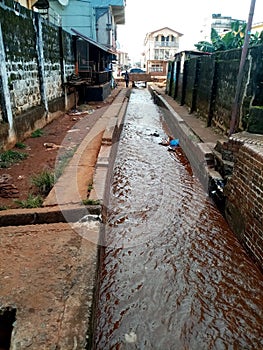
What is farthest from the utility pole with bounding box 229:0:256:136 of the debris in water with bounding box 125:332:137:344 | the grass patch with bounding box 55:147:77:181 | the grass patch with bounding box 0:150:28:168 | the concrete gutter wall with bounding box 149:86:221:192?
the debris in water with bounding box 125:332:137:344

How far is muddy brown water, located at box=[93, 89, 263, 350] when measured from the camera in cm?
294

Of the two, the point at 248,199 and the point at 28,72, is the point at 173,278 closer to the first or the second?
the point at 248,199

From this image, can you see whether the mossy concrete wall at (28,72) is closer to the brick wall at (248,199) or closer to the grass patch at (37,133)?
the grass patch at (37,133)

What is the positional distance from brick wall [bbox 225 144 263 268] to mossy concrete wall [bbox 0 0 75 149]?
4892mm

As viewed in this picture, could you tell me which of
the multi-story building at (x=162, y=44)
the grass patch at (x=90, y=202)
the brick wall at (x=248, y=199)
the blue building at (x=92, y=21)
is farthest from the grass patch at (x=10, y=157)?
the multi-story building at (x=162, y=44)

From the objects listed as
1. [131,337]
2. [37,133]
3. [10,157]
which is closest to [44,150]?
[10,157]

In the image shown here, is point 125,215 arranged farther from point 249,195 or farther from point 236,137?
point 236,137

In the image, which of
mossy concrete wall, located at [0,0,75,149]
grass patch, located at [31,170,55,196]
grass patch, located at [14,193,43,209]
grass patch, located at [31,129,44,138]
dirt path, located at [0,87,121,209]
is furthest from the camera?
grass patch, located at [31,129,44,138]

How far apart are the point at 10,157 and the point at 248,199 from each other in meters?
4.72

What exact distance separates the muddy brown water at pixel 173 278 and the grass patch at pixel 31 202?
1199 millimetres

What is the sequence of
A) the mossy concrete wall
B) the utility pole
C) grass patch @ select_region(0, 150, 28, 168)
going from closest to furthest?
grass patch @ select_region(0, 150, 28, 168) → the utility pole → the mossy concrete wall

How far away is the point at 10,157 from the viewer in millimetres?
5957

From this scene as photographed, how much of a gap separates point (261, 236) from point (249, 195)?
0.64 m

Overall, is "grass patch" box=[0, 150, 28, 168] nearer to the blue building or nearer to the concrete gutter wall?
the concrete gutter wall
